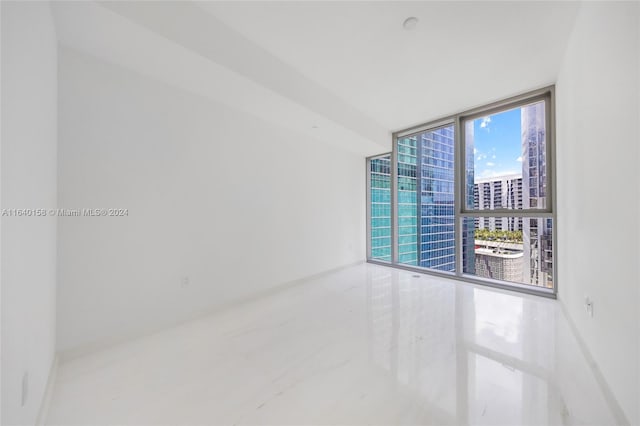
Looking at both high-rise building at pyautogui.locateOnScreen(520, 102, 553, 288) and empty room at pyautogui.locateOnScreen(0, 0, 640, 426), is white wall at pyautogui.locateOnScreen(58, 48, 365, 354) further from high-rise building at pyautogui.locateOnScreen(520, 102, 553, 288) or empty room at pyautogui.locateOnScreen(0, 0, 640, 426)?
high-rise building at pyautogui.locateOnScreen(520, 102, 553, 288)

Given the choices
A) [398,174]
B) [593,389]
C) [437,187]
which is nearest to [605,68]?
[593,389]

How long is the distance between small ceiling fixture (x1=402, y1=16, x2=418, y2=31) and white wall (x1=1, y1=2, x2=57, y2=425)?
2.34m

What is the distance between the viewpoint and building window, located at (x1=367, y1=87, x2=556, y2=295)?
3.13 metres

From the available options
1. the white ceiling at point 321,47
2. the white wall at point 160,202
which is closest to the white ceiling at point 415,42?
the white ceiling at point 321,47

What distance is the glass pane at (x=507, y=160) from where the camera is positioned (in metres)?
3.12

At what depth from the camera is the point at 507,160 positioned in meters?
3.39

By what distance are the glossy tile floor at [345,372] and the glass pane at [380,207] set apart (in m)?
2.22

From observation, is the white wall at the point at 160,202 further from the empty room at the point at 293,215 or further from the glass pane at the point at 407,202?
the glass pane at the point at 407,202

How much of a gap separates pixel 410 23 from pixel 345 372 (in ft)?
9.14

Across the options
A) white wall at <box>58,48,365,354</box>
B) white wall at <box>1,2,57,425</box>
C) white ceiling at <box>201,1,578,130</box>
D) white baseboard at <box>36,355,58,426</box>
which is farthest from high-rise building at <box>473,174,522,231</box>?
white baseboard at <box>36,355,58,426</box>

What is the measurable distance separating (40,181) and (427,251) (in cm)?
472

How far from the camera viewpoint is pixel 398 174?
461 cm

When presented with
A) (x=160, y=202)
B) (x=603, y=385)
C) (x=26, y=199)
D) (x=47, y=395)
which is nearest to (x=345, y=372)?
(x=603, y=385)

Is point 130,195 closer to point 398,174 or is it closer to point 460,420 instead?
point 460,420
